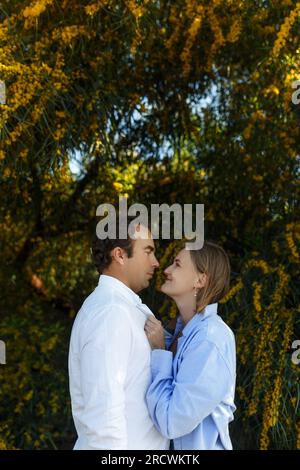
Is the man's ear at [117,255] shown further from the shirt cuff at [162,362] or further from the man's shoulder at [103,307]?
the shirt cuff at [162,362]

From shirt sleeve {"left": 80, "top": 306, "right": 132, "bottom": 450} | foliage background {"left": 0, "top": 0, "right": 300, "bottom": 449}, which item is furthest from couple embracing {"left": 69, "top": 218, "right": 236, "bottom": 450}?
foliage background {"left": 0, "top": 0, "right": 300, "bottom": 449}

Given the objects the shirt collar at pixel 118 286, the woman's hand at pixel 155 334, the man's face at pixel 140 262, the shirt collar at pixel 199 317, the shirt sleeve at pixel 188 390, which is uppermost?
the man's face at pixel 140 262

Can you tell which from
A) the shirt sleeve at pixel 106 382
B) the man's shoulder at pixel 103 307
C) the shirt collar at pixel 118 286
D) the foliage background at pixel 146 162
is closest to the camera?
the shirt sleeve at pixel 106 382

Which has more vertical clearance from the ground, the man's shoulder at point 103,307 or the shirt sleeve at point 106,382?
the man's shoulder at point 103,307

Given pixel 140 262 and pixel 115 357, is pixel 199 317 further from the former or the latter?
pixel 115 357

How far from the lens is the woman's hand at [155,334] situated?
260 cm

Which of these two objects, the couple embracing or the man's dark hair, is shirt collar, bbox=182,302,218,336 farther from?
the man's dark hair

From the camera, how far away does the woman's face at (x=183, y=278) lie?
107 inches

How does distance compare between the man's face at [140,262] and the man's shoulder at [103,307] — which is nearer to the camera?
the man's shoulder at [103,307]

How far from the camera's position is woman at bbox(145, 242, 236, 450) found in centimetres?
243

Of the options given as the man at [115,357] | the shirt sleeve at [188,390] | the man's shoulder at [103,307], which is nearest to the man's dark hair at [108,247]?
the man at [115,357]

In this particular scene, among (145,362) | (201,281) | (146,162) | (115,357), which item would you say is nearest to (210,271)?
(201,281)

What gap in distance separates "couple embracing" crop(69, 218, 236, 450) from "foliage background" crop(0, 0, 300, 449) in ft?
4.18

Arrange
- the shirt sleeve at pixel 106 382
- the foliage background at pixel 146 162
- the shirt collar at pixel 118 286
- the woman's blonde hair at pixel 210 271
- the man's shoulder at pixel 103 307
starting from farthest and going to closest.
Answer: the foliage background at pixel 146 162, the woman's blonde hair at pixel 210 271, the shirt collar at pixel 118 286, the man's shoulder at pixel 103 307, the shirt sleeve at pixel 106 382
